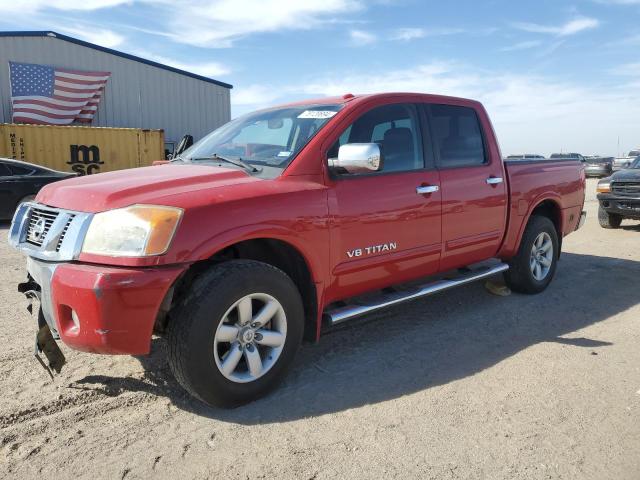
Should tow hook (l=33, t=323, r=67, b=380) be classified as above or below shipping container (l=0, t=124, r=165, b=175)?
below

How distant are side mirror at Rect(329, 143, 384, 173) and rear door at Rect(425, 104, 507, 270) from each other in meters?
1.08

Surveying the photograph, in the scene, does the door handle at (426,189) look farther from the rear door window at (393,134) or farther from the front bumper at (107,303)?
the front bumper at (107,303)

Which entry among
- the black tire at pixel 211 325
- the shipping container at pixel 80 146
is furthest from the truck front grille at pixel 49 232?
the shipping container at pixel 80 146

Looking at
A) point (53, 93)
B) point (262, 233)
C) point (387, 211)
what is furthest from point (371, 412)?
point (53, 93)

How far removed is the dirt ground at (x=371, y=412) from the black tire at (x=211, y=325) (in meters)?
0.14

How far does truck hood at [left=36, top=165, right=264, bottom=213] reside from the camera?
268 cm

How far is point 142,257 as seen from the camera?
2.51 metres

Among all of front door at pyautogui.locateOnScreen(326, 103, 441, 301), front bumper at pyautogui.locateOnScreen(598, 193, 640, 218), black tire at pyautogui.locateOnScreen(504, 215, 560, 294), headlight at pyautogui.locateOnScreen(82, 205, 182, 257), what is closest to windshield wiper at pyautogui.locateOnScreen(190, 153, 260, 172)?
front door at pyautogui.locateOnScreen(326, 103, 441, 301)

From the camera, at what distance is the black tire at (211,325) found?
2.66 metres

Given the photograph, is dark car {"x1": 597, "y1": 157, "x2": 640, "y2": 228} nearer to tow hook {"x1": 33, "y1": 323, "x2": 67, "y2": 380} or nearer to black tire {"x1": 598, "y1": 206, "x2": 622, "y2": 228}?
black tire {"x1": 598, "y1": 206, "x2": 622, "y2": 228}

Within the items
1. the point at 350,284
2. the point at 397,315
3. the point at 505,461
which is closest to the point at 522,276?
the point at 397,315

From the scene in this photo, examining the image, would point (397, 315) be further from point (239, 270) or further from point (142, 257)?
point (142, 257)

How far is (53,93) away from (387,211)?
793 inches

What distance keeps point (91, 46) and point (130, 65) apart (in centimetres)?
169
